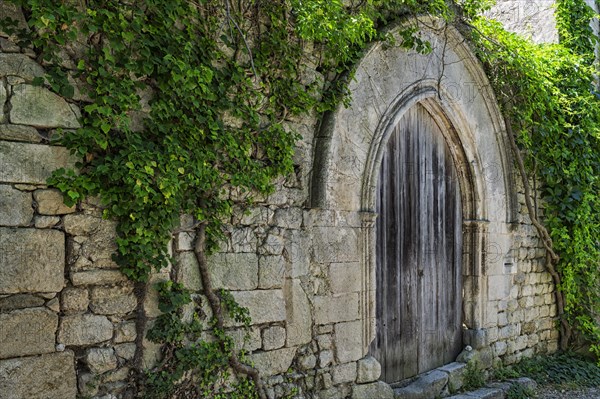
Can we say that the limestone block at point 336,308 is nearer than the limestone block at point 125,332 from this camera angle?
No

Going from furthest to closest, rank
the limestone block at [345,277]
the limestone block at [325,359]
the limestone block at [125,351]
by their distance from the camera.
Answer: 1. the limestone block at [345,277]
2. the limestone block at [325,359]
3. the limestone block at [125,351]

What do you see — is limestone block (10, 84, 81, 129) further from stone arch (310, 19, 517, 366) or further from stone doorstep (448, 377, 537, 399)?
stone doorstep (448, 377, 537, 399)

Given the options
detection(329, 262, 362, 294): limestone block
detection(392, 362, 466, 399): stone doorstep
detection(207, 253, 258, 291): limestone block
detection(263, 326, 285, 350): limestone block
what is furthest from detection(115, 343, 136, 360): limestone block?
detection(392, 362, 466, 399): stone doorstep

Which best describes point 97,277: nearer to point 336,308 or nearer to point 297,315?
point 297,315

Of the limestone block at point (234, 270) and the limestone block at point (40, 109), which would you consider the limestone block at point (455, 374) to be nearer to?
the limestone block at point (234, 270)

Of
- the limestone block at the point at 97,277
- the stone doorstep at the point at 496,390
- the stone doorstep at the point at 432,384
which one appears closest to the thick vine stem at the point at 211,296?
the limestone block at the point at 97,277

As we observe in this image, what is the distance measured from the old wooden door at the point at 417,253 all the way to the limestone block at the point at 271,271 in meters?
1.30

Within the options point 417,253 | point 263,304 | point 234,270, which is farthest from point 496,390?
point 234,270

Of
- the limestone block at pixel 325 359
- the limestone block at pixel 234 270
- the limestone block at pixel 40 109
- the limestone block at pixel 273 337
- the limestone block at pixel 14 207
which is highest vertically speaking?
the limestone block at pixel 40 109

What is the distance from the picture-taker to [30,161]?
8.95 feet

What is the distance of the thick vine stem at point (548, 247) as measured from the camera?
6.20 m

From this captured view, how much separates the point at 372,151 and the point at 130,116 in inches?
83.2

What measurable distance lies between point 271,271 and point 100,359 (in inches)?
49.5

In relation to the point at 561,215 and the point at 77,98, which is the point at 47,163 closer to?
the point at 77,98
